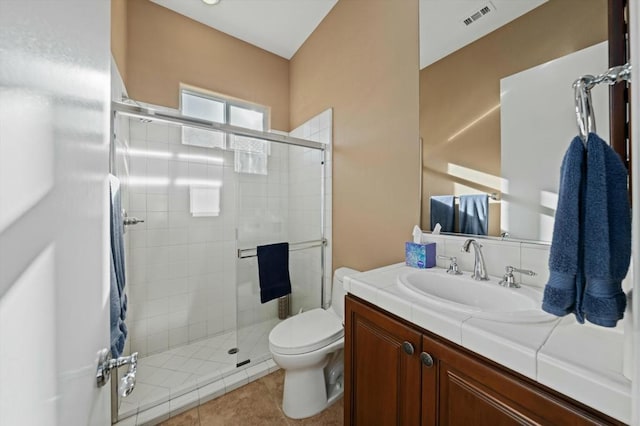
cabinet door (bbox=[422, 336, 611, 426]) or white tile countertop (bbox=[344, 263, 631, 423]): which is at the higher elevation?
white tile countertop (bbox=[344, 263, 631, 423])

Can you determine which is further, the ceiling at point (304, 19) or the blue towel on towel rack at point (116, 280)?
the ceiling at point (304, 19)

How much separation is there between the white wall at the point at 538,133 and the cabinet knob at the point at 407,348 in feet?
2.22

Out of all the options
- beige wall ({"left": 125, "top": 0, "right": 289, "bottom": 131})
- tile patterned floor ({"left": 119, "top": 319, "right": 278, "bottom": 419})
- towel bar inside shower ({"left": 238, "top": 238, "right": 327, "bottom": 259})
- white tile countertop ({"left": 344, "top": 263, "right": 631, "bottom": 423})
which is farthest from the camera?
beige wall ({"left": 125, "top": 0, "right": 289, "bottom": 131})

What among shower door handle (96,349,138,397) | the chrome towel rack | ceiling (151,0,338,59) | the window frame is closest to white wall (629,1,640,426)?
the chrome towel rack

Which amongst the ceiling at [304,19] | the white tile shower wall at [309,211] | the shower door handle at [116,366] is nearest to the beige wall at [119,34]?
the ceiling at [304,19]

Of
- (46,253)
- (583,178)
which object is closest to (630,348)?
(583,178)

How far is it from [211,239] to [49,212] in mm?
2178

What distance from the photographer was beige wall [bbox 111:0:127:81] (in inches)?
58.0

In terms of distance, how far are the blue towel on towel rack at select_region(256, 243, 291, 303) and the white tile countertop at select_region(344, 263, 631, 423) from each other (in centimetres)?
126

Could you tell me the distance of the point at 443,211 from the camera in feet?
4.50

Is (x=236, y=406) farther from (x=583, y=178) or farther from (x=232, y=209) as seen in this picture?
(x=583, y=178)

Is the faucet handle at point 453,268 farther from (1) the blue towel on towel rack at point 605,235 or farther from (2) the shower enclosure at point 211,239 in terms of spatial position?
(2) the shower enclosure at point 211,239

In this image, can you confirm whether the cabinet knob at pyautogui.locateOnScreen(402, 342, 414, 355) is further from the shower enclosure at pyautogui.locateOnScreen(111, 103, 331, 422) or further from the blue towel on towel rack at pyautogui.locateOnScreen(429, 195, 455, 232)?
the shower enclosure at pyautogui.locateOnScreen(111, 103, 331, 422)

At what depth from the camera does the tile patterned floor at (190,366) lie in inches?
63.1
